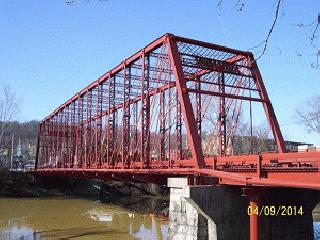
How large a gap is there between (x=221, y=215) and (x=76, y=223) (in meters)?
17.3

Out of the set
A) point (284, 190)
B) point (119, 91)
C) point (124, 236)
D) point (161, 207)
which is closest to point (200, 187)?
point (284, 190)

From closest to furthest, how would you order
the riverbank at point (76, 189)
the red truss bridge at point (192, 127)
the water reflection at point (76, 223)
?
the red truss bridge at point (192, 127) → the water reflection at point (76, 223) → the riverbank at point (76, 189)

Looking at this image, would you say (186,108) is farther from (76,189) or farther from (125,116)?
(76,189)

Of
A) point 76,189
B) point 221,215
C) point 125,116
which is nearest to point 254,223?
point 221,215

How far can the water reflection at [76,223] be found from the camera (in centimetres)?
2555

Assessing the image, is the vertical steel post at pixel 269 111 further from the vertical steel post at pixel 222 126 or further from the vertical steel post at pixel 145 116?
the vertical steel post at pixel 145 116

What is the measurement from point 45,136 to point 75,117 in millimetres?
20037

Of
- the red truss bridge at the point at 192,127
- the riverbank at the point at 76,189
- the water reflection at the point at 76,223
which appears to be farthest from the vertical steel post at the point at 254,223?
the riverbank at the point at 76,189

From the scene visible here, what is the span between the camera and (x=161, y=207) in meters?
41.5

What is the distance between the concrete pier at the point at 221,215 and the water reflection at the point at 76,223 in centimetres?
939

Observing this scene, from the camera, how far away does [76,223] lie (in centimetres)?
3045

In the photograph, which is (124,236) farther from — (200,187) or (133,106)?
(200,187)

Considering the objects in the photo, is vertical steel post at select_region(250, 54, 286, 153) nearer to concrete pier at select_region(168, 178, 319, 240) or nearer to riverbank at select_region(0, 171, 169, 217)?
concrete pier at select_region(168, 178, 319, 240)

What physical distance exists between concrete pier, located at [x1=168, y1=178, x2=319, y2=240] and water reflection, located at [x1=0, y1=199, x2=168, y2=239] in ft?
30.8
